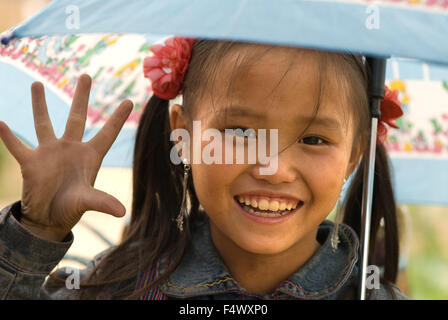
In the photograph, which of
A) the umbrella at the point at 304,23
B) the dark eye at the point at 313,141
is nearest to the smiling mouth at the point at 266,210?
the dark eye at the point at 313,141

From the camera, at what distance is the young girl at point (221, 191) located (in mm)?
1327

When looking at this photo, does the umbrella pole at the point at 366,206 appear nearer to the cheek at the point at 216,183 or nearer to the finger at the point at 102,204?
the cheek at the point at 216,183

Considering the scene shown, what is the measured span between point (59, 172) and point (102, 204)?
14cm

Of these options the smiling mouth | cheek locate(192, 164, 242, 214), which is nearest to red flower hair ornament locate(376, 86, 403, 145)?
the smiling mouth

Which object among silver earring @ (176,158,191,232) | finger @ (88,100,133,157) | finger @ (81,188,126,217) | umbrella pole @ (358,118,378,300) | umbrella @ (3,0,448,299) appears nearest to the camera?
umbrella @ (3,0,448,299)

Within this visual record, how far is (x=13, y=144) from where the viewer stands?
1.29 meters

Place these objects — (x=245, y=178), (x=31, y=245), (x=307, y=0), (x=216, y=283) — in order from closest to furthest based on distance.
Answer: (x=307, y=0), (x=31, y=245), (x=245, y=178), (x=216, y=283)

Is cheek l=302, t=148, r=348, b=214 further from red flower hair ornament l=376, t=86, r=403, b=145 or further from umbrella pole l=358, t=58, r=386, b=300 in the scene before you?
red flower hair ornament l=376, t=86, r=403, b=145

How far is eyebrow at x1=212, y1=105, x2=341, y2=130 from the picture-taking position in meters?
1.37

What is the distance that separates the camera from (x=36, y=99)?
1.31 meters

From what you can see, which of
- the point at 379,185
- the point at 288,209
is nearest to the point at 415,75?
the point at 379,185

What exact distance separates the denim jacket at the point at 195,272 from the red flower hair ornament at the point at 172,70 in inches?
15.2
